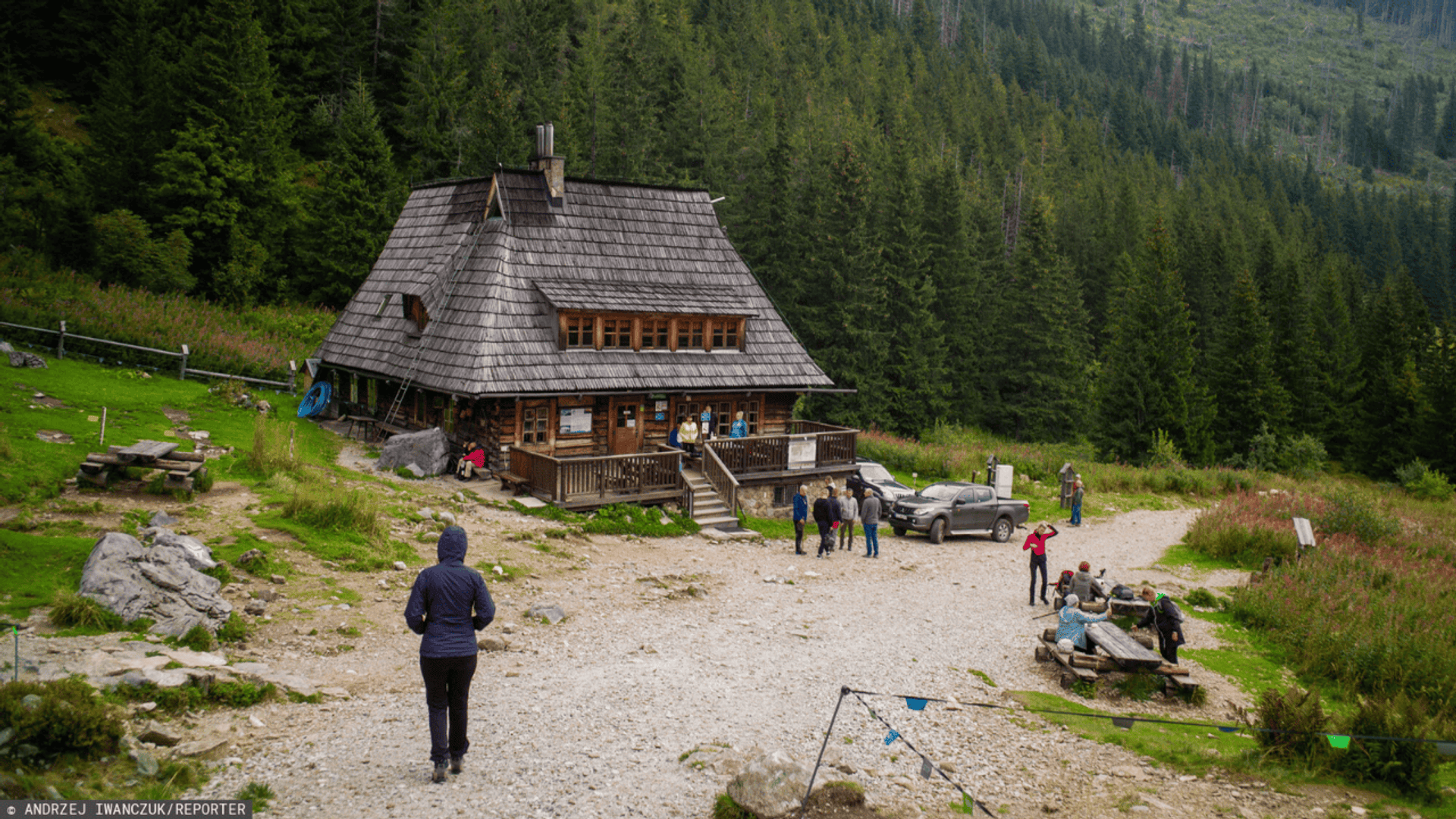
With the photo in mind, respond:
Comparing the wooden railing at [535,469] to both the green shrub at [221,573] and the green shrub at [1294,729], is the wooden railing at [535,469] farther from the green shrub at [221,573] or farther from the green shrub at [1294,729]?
the green shrub at [1294,729]

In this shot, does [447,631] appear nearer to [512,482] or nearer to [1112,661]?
[1112,661]

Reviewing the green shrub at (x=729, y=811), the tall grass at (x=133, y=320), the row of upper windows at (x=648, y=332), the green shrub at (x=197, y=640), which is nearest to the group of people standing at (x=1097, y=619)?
the green shrub at (x=729, y=811)

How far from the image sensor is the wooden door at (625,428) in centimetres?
2625

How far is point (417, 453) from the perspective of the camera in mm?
23594

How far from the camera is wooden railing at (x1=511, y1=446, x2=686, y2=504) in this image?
72.2 ft

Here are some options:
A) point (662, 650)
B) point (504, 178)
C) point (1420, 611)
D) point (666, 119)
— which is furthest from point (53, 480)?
point (666, 119)

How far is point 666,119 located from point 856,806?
57.7 m

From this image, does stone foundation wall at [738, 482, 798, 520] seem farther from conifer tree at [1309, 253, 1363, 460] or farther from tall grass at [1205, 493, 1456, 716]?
conifer tree at [1309, 253, 1363, 460]

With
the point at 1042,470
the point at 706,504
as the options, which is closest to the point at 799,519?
the point at 706,504

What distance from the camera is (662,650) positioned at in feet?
44.6

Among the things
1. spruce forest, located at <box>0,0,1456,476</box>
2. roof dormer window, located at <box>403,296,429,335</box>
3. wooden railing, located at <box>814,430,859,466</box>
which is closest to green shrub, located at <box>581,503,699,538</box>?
wooden railing, located at <box>814,430,859,466</box>

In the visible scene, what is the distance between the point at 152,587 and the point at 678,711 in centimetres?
704

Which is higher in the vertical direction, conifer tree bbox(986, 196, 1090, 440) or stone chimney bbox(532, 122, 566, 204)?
stone chimney bbox(532, 122, 566, 204)

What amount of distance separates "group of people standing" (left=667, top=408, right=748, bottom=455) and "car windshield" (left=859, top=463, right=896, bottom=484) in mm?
4667
